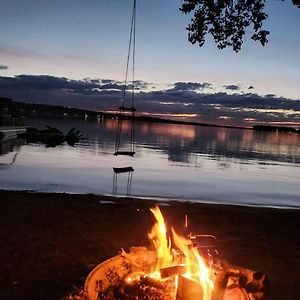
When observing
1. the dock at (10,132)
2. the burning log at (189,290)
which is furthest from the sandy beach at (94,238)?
the dock at (10,132)

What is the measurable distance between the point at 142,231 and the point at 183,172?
96.3 ft

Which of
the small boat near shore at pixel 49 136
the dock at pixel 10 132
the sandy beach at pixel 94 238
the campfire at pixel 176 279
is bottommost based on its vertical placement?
the small boat near shore at pixel 49 136

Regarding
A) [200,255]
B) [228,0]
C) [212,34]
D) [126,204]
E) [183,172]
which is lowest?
[183,172]

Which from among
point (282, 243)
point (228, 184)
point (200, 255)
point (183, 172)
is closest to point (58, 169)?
point (183, 172)

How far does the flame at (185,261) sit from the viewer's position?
19.3 feet

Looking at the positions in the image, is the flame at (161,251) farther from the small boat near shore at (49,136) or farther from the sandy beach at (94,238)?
the small boat near shore at (49,136)

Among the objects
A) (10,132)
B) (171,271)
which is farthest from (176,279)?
(10,132)

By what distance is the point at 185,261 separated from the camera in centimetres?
647

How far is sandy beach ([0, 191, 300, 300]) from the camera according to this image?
25.7ft

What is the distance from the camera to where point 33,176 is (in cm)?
3138

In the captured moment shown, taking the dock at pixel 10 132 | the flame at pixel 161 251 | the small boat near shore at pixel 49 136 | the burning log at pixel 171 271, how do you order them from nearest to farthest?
the burning log at pixel 171 271, the flame at pixel 161 251, the dock at pixel 10 132, the small boat near shore at pixel 49 136

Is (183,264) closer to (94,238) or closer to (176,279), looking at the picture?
(176,279)

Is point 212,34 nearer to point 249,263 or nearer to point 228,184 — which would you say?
point 249,263

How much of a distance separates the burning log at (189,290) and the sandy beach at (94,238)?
6.17 feet
